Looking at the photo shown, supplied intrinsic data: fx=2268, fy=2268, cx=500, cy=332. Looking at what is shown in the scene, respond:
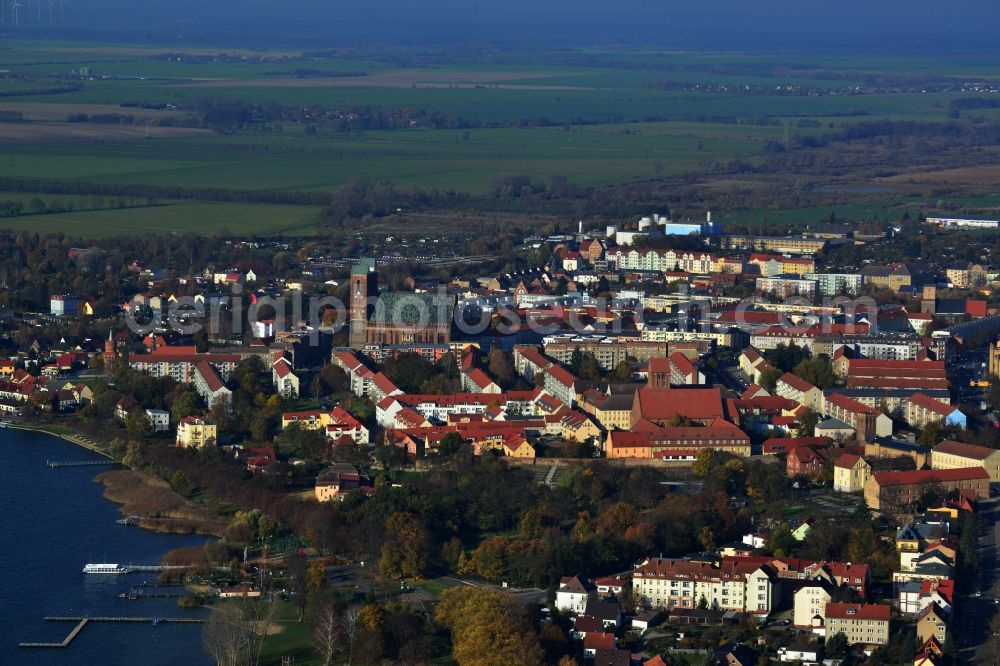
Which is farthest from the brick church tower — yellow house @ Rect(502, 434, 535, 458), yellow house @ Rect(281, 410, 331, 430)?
yellow house @ Rect(502, 434, 535, 458)

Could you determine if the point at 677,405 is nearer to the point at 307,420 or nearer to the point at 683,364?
the point at 683,364

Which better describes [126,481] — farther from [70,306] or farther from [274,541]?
[70,306]

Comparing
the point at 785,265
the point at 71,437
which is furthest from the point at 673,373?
the point at 785,265

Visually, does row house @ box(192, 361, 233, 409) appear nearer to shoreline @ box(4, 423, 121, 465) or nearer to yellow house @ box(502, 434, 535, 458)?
shoreline @ box(4, 423, 121, 465)

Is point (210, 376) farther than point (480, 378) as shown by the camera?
Yes

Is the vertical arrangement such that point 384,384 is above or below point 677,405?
below

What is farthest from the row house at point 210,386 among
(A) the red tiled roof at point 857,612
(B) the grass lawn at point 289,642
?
(A) the red tiled roof at point 857,612
